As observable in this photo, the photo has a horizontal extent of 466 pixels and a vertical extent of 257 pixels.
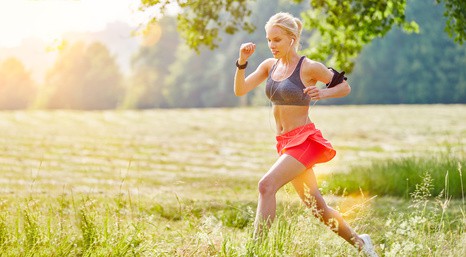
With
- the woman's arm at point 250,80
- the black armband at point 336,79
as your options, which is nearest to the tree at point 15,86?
the woman's arm at point 250,80

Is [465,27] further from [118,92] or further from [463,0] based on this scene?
[118,92]

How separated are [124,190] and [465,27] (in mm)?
5986

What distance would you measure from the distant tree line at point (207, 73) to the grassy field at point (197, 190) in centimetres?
1863

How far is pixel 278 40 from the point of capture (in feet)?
18.7

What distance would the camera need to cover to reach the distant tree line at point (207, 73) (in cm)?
5750

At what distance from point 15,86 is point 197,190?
72.3 m

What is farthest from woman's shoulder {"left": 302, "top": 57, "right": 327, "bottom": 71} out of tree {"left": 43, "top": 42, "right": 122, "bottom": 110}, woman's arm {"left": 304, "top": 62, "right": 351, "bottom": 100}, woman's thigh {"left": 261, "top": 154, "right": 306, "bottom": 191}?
tree {"left": 43, "top": 42, "right": 122, "bottom": 110}

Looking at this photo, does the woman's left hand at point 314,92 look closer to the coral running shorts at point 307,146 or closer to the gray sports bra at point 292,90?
the gray sports bra at point 292,90

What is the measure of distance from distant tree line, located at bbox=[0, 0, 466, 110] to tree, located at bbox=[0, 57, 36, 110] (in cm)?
11

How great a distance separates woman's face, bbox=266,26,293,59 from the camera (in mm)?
5656

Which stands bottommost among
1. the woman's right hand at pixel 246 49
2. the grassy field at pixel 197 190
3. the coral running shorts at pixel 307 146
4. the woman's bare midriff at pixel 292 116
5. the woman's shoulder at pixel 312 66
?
the grassy field at pixel 197 190

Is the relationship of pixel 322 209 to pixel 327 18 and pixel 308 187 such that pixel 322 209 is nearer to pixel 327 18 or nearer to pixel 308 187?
pixel 308 187

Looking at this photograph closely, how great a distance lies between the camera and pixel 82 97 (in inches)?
2862

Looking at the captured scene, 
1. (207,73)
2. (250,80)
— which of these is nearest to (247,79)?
(250,80)
